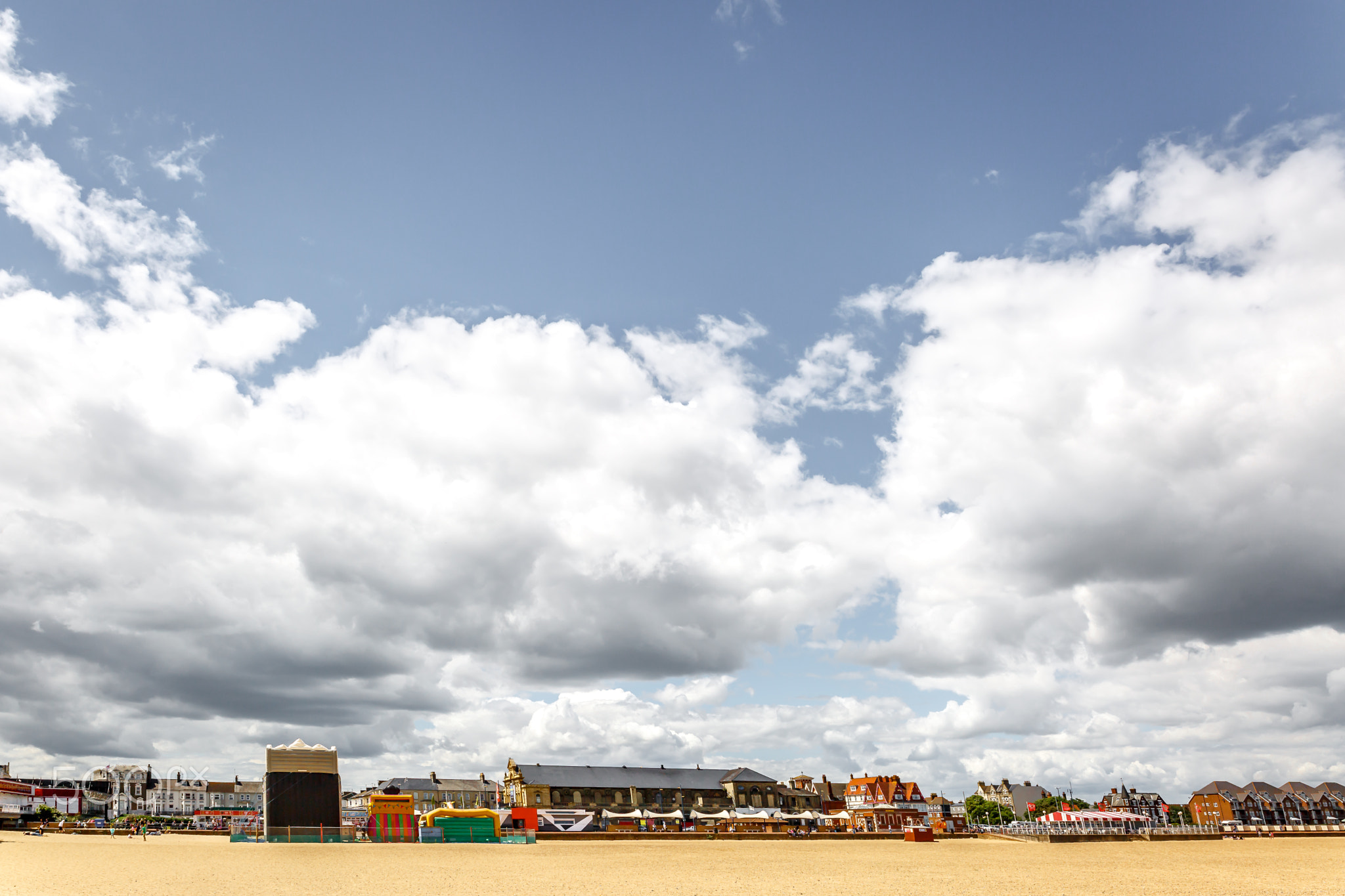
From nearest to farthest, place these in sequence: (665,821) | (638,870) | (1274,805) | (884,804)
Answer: (638,870) → (665,821) → (884,804) → (1274,805)

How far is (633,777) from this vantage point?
131 m

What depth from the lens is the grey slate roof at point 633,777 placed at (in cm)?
12644

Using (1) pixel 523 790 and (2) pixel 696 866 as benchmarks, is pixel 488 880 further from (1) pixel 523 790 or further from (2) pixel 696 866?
(1) pixel 523 790

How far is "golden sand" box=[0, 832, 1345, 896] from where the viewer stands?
24359 mm

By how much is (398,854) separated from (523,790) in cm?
8676

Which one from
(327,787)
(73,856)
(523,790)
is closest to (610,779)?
(523,790)

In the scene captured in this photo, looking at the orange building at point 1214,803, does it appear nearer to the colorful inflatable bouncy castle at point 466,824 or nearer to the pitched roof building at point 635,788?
the pitched roof building at point 635,788

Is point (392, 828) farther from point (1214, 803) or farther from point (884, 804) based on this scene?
point (1214, 803)

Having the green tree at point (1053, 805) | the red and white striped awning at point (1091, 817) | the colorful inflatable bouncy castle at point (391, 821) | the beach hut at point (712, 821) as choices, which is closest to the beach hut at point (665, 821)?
the beach hut at point (712, 821)

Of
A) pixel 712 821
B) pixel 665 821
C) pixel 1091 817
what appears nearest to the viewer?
pixel 1091 817

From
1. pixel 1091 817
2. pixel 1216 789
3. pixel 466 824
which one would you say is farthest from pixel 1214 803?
pixel 466 824

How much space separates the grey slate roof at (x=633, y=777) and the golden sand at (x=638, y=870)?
7516cm

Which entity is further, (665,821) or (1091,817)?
(665,821)

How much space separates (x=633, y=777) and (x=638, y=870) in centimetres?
10423
